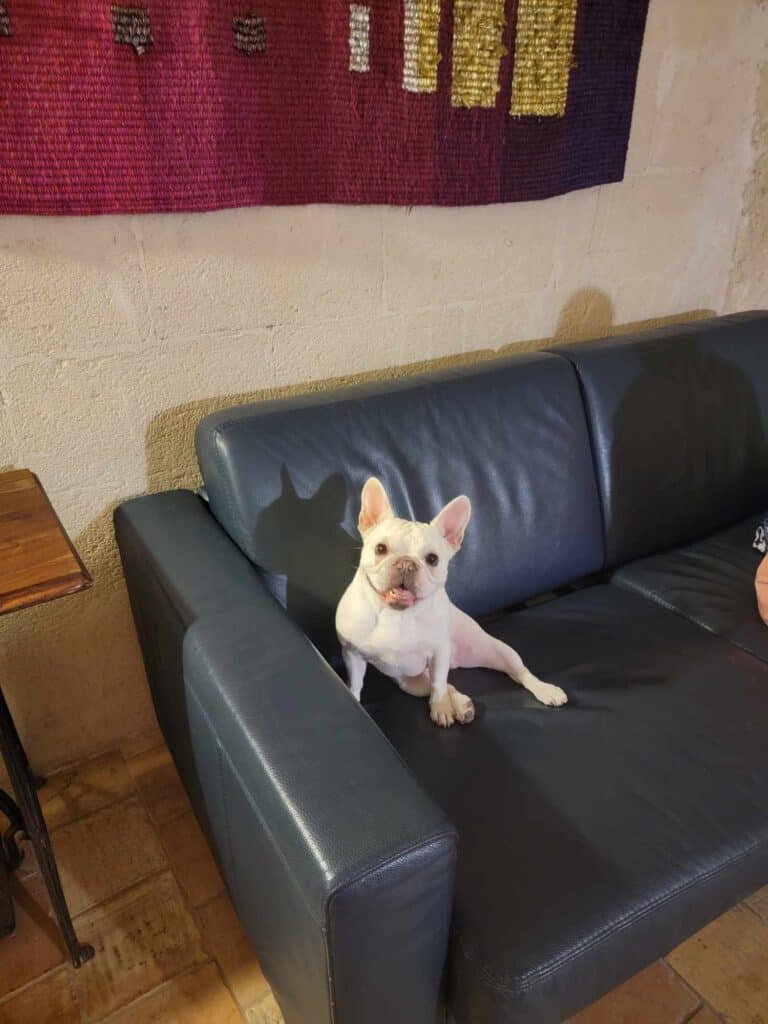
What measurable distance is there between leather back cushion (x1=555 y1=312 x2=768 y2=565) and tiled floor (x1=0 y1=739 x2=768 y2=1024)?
839mm

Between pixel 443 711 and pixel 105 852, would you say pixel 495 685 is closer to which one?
pixel 443 711

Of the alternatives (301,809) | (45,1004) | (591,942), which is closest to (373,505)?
(301,809)

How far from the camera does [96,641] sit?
153cm

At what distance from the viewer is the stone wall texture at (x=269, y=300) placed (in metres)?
1.25

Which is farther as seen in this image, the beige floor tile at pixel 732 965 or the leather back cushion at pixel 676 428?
the leather back cushion at pixel 676 428

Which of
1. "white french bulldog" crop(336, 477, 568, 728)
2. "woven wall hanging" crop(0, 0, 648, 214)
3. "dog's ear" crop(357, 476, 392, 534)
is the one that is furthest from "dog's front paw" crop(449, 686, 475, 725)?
"woven wall hanging" crop(0, 0, 648, 214)

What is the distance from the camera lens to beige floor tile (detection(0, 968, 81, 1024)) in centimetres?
117

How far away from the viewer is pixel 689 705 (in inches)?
48.5

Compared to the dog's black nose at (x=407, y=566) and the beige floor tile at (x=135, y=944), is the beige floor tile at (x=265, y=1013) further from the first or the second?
the dog's black nose at (x=407, y=566)

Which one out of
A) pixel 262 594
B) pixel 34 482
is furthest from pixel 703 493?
pixel 34 482

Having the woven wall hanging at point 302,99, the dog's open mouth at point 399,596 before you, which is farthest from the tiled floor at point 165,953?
the woven wall hanging at point 302,99

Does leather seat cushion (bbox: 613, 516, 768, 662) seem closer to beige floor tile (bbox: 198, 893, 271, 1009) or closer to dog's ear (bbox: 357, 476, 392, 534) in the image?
dog's ear (bbox: 357, 476, 392, 534)

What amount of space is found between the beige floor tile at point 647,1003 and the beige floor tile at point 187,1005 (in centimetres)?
61

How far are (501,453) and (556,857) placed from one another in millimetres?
802
